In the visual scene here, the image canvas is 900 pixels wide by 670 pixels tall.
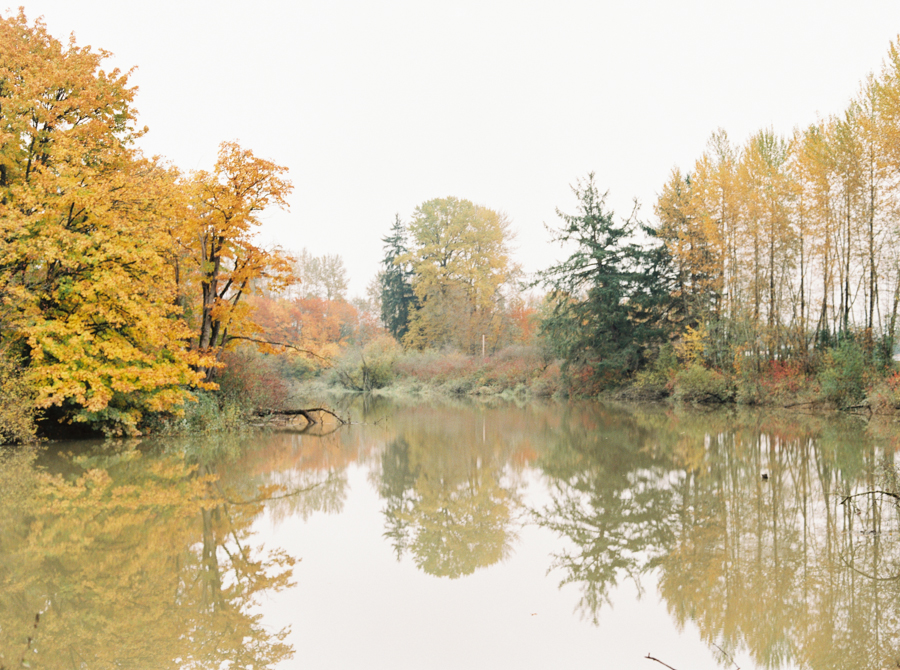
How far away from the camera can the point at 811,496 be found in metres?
7.26

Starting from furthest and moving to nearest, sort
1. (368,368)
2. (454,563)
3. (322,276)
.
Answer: (322,276) → (368,368) → (454,563)

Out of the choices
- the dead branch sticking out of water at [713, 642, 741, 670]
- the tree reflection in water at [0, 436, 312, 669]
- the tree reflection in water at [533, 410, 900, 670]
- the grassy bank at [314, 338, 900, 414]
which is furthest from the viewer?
the grassy bank at [314, 338, 900, 414]

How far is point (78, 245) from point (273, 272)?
7.90 meters

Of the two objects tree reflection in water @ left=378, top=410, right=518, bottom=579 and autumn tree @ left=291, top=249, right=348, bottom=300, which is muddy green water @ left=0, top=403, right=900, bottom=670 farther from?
autumn tree @ left=291, top=249, right=348, bottom=300

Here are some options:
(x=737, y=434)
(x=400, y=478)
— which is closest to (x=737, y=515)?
(x=400, y=478)

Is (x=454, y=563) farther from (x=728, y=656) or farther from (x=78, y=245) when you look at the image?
(x=78, y=245)

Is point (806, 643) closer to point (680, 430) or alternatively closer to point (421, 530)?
point (421, 530)

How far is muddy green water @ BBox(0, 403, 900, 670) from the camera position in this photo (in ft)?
12.1

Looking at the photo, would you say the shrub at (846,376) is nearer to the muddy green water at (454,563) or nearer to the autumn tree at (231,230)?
the muddy green water at (454,563)


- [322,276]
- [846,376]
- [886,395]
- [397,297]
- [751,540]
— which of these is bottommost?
[751,540]

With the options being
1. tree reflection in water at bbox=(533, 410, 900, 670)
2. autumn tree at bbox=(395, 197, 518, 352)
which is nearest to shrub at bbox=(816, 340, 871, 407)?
tree reflection in water at bbox=(533, 410, 900, 670)

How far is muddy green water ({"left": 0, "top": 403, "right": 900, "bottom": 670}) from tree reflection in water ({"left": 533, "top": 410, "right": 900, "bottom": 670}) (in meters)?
0.03

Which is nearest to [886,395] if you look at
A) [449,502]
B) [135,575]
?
[449,502]

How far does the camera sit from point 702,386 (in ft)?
74.9
